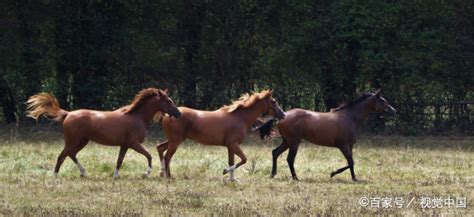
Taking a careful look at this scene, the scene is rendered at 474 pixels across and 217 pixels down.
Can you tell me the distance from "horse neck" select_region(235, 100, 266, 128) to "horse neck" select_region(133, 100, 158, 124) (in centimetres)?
135

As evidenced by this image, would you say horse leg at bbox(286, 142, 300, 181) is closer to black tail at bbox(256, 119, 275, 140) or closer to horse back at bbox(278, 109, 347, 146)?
horse back at bbox(278, 109, 347, 146)

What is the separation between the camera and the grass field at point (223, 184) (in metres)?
11.1

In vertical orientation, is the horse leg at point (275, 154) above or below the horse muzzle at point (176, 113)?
below

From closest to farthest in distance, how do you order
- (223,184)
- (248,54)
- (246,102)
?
1. (223,184)
2. (246,102)
3. (248,54)

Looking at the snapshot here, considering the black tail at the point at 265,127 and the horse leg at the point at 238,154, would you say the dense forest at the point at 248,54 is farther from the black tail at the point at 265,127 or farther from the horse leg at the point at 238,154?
the horse leg at the point at 238,154

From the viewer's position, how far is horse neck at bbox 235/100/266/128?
1514 cm

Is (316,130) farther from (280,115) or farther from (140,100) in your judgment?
(140,100)

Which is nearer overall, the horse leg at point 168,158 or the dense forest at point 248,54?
the horse leg at point 168,158

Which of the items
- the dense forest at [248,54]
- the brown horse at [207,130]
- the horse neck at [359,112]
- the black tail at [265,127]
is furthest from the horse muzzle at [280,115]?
the dense forest at [248,54]

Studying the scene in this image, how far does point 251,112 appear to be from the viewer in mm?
15227

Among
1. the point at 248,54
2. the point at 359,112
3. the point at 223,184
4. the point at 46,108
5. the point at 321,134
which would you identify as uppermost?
the point at 46,108

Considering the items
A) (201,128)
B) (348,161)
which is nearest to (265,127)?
(201,128)

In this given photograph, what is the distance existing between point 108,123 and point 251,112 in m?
2.35

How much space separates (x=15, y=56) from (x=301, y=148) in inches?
381
